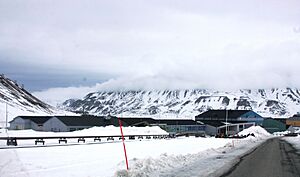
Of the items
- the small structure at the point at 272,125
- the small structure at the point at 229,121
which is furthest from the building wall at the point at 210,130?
the small structure at the point at 272,125

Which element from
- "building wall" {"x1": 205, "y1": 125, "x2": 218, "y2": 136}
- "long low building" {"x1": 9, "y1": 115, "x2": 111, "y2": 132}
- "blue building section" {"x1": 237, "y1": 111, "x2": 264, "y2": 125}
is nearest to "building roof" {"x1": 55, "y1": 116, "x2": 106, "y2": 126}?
"long low building" {"x1": 9, "y1": 115, "x2": 111, "y2": 132}

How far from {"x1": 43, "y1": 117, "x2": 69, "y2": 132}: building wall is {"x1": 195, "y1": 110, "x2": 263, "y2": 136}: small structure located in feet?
180

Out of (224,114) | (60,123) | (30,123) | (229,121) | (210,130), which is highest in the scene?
(224,114)

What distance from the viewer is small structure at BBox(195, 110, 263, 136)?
13750cm

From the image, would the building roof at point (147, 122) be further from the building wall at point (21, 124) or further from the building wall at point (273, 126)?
the building wall at point (273, 126)

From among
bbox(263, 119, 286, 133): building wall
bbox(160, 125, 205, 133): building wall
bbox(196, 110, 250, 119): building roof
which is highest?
bbox(196, 110, 250, 119): building roof

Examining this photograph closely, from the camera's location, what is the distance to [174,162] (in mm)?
24688

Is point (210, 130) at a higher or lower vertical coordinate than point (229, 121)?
lower

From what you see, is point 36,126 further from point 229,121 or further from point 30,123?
Answer: point 229,121

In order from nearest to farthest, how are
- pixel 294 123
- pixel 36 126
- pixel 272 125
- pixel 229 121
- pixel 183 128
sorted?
pixel 36 126 < pixel 183 128 < pixel 229 121 < pixel 294 123 < pixel 272 125

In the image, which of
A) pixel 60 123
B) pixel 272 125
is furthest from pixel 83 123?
pixel 272 125

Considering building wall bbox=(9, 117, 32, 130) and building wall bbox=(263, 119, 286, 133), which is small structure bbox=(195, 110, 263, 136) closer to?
building wall bbox=(263, 119, 286, 133)

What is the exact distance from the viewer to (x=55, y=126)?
4018 inches

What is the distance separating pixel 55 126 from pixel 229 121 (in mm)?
76706
